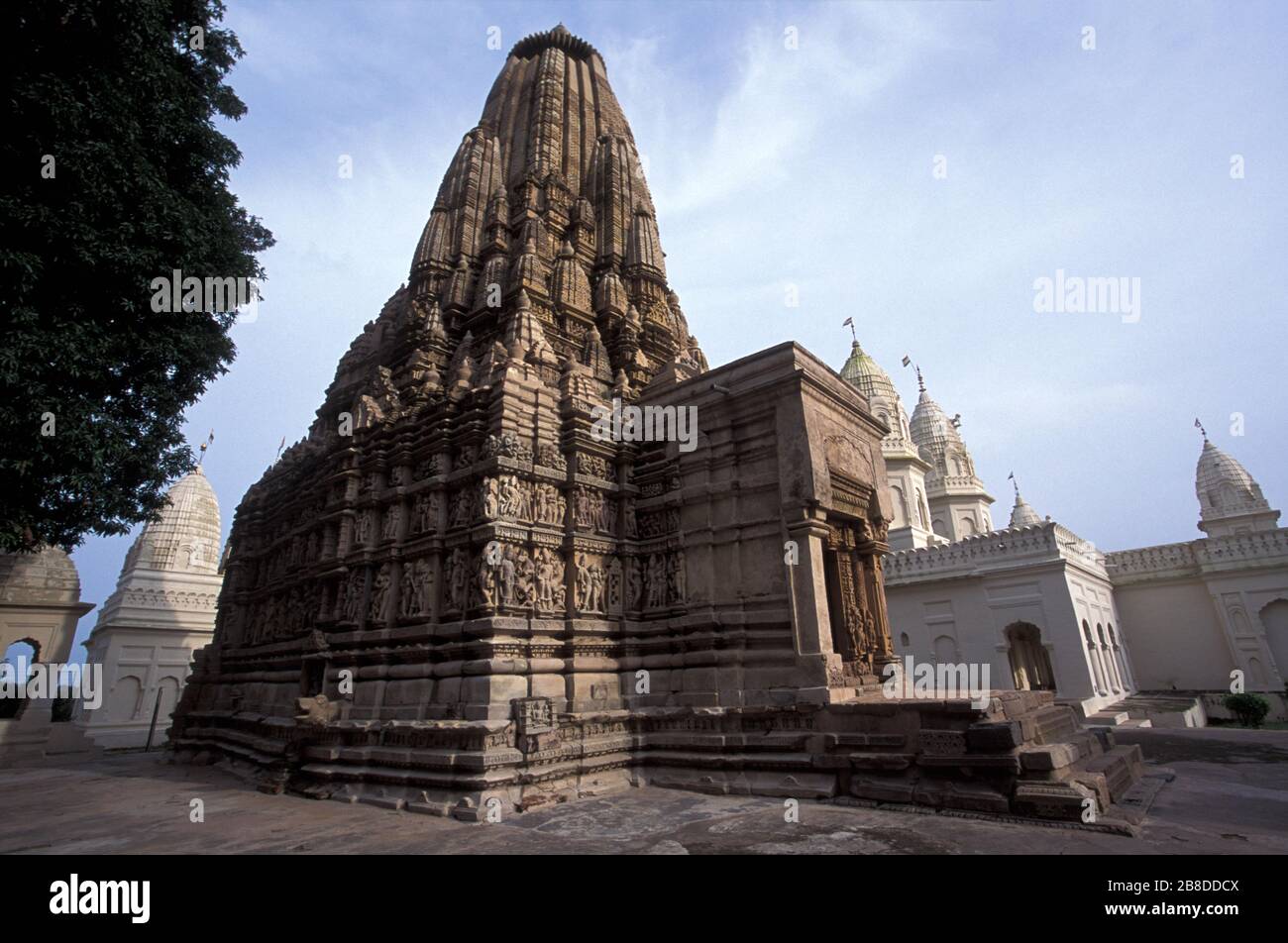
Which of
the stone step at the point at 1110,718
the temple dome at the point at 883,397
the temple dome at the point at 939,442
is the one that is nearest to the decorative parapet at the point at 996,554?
the stone step at the point at 1110,718

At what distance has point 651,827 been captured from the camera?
6645mm

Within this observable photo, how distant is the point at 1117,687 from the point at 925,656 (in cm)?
686

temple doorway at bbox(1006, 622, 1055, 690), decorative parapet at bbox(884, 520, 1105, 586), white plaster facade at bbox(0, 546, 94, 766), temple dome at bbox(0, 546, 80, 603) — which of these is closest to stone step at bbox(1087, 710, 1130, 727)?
temple doorway at bbox(1006, 622, 1055, 690)

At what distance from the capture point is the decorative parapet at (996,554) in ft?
73.5

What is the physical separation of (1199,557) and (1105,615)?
4.76 m

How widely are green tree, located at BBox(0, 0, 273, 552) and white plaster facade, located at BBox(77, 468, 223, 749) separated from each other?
1835 centimetres

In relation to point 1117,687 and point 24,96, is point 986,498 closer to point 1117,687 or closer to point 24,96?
point 1117,687

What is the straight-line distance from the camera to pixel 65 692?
22.7 meters

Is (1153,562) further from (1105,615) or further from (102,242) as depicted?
(102,242)

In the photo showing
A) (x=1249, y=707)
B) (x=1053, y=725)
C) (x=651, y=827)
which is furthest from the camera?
(x=1249, y=707)

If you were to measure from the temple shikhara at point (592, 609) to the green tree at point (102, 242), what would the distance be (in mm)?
3643

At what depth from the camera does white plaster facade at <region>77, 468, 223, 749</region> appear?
29562 mm

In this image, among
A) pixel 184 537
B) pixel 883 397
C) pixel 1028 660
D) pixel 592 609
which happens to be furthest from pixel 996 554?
pixel 184 537

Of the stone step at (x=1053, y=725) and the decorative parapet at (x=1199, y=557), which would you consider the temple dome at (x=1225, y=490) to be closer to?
the decorative parapet at (x=1199, y=557)
